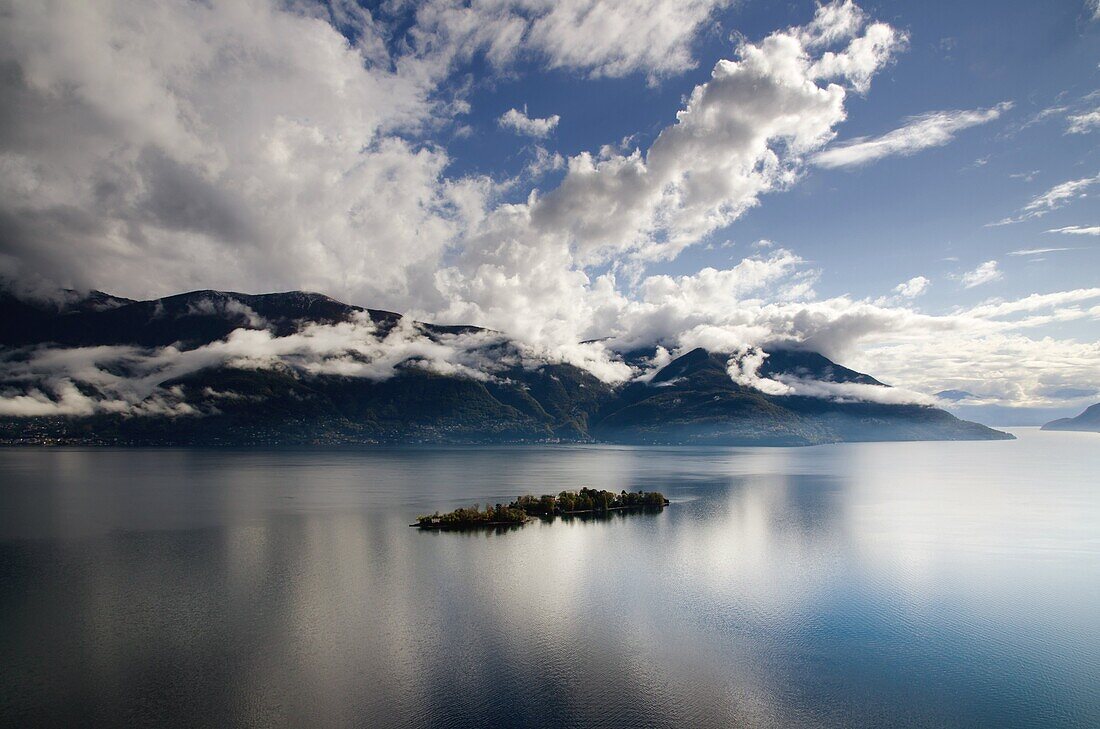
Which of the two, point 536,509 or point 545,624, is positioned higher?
point 545,624

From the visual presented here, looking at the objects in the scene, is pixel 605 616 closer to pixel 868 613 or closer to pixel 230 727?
pixel 868 613

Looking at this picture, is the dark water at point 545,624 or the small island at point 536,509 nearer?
Answer: the dark water at point 545,624

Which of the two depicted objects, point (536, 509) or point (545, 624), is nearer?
point (545, 624)

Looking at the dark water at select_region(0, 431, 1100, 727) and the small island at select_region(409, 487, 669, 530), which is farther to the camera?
the small island at select_region(409, 487, 669, 530)

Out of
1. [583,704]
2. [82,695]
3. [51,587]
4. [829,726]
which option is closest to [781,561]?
[829,726]
